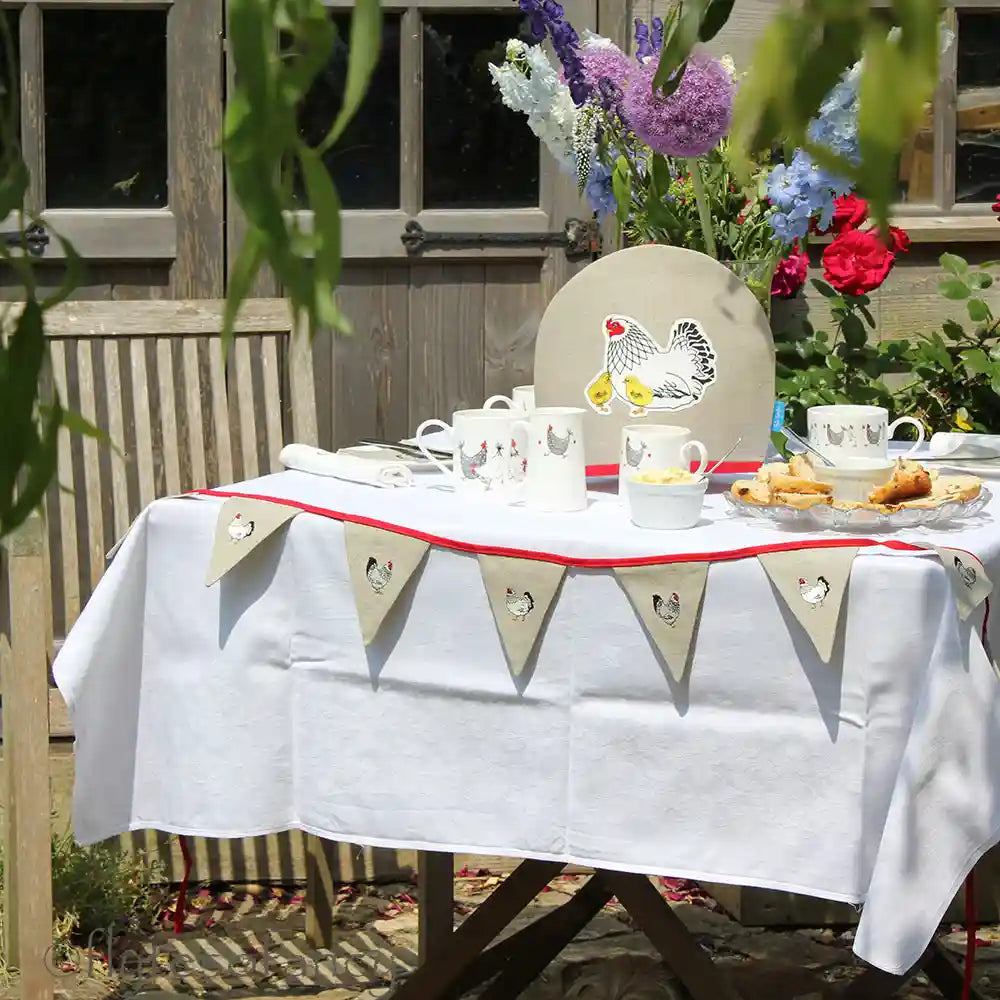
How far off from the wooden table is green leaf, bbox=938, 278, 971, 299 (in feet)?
4.35

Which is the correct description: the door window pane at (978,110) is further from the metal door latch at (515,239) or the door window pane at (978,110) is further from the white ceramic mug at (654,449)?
the white ceramic mug at (654,449)

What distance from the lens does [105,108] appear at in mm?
3289

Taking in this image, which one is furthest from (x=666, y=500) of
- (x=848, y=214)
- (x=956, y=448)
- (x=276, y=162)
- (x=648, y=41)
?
(x=276, y=162)

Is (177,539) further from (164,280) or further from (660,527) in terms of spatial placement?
(164,280)

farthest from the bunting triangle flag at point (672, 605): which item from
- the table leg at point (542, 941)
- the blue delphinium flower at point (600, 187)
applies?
the table leg at point (542, 941)

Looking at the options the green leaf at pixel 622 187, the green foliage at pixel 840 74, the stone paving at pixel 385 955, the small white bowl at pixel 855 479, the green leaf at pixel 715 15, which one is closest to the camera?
the green foliage at pixel 840 74

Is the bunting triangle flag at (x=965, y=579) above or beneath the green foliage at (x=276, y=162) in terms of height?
beneath

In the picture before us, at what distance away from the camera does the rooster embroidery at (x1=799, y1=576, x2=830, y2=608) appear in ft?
5.52

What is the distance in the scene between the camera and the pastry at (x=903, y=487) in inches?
72.9

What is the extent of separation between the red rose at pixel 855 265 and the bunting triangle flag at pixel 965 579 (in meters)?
1.38

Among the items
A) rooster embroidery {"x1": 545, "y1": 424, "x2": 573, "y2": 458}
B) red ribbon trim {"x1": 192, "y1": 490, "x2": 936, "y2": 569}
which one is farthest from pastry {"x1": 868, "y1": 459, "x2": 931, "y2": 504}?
rooster embroidery {"x1": 545, "y1": 424, "x2": 573, "y2": 458}

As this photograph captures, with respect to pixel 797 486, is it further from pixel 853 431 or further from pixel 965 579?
pixel 853 431

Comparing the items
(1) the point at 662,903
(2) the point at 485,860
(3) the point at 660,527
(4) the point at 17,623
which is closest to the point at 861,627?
(3) the point at 660,527

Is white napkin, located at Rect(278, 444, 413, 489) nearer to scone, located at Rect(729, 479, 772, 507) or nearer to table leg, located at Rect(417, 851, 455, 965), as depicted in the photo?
scone, located at Rect(729, 479, 772, 507)
